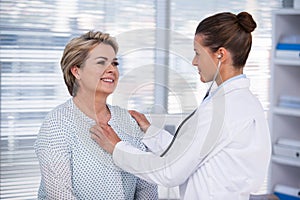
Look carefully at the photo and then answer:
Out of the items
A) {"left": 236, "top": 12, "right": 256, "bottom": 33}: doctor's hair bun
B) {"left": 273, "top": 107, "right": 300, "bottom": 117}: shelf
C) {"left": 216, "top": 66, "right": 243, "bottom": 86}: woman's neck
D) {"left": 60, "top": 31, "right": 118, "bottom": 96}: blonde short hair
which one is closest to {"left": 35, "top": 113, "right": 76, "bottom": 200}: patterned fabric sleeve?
{"left": 60, "top": 31, "right": 118, "bottom": 96}: blonde short hair

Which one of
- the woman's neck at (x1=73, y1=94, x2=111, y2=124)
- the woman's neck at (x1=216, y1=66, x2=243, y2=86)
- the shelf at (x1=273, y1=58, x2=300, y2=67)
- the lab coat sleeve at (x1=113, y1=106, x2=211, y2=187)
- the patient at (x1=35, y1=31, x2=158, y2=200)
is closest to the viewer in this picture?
the lab coat sleeve at (x1=113, y1=106, x2=211, y2=187)

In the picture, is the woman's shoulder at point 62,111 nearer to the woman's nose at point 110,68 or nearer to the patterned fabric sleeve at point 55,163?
the patterned fabric sleeve at point 55,163

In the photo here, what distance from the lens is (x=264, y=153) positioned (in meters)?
1.73

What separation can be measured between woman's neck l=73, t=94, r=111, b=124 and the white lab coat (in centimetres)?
27

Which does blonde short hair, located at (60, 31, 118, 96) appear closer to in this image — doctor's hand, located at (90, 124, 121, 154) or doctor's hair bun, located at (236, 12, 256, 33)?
doctor's hand, located at (90, 124, 121, 154)

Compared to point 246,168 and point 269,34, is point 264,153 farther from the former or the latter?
point 269,34

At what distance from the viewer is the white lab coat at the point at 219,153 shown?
165 cm

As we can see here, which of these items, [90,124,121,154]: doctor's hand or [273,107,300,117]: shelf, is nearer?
[90,124,121,154]: doctor's hand

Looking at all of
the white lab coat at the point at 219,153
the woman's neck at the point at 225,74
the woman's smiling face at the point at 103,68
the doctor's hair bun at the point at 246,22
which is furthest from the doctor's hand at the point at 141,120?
the doctor's hair bun at the point at 246,22

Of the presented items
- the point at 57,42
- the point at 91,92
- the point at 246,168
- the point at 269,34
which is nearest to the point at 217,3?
the point at 269,34

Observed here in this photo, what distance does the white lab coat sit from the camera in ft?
5.42

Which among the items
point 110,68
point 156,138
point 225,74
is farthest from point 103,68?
point 225,74

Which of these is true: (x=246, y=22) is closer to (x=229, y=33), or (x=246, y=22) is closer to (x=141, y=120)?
(x=229, y=33)

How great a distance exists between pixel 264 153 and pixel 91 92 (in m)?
0.62
